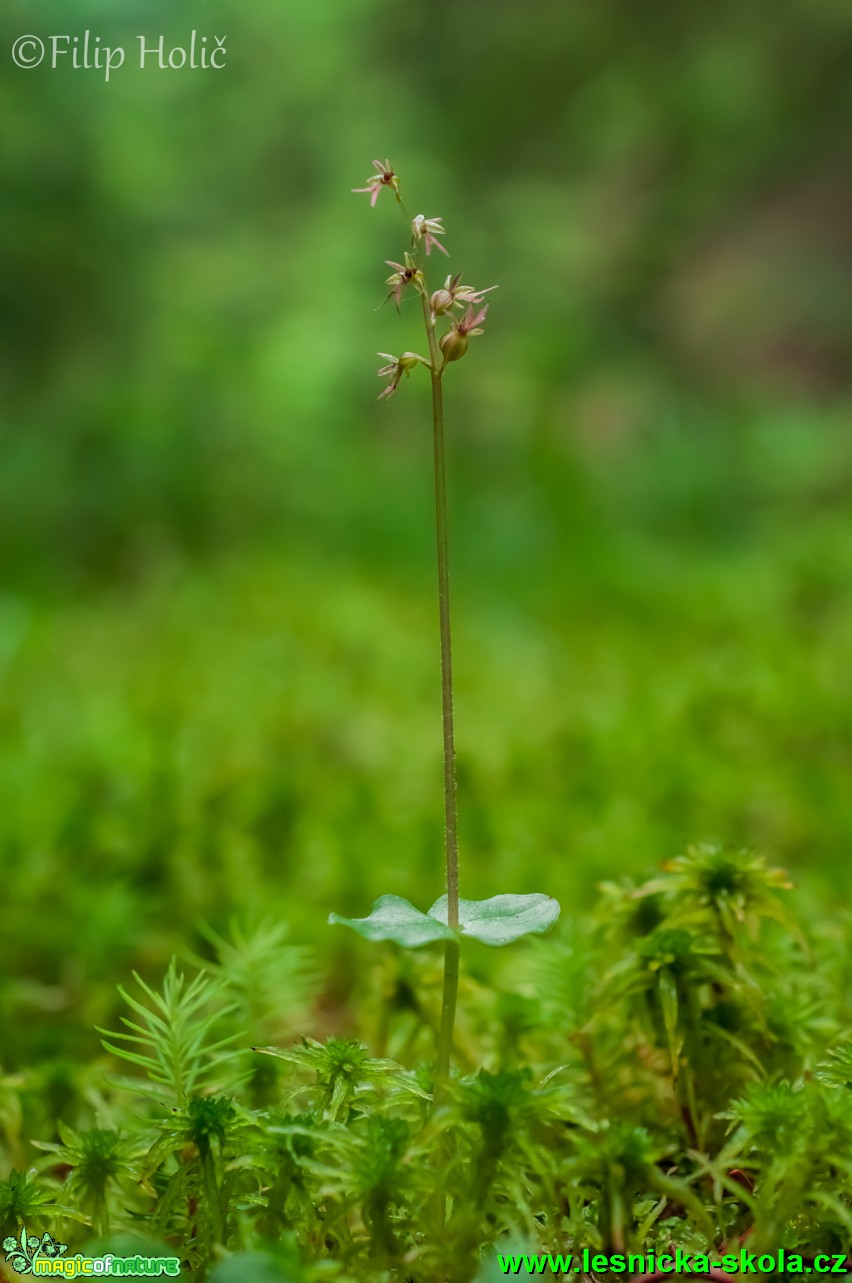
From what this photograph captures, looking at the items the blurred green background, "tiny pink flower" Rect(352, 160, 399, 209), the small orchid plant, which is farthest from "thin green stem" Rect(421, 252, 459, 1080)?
the blurred green background

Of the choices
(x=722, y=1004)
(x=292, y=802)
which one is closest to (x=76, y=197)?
(x=292, y=802)

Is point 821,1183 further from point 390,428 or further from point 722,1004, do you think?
point 390,428

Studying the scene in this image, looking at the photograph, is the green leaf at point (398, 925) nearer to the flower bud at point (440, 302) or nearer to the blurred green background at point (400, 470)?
the flower bud at point (440, 302)

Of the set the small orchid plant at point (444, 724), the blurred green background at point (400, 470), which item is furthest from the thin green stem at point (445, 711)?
the blurred green background at point (400, 470)

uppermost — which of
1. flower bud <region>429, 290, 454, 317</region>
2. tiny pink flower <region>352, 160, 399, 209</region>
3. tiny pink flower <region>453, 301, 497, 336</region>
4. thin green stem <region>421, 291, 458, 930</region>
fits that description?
tiny pink flower <region>352, 160, 399, 209</region>

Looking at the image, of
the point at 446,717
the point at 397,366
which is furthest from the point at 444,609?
the point at 397,366

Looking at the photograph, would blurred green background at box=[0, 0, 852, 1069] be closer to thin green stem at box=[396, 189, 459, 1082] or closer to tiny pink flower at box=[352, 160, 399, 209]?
thin green stem at box=[396, 189, 459, 1082]

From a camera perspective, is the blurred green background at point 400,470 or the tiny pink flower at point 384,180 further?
the blurred green background at point 400,470
